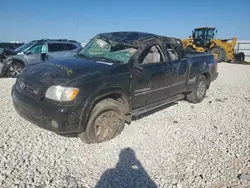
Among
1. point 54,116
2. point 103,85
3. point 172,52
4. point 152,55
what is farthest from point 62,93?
point 172,52

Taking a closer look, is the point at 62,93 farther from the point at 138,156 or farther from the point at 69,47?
the point at 69,47

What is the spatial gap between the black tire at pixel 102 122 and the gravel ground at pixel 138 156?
0.15 meters

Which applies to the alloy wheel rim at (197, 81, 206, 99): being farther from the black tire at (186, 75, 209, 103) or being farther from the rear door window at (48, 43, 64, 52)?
the rear door window at (48, 43, 64, 52)

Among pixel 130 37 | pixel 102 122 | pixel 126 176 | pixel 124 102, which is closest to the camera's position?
pixel 126 176

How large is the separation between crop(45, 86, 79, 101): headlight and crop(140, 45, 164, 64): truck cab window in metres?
1.65

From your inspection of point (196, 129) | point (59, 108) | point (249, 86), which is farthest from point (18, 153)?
point (249, 86)

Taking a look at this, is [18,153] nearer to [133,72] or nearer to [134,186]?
[134,186]

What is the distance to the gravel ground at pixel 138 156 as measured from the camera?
2.80m

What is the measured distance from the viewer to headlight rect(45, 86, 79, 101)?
123 inches

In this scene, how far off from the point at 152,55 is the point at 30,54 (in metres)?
6.84

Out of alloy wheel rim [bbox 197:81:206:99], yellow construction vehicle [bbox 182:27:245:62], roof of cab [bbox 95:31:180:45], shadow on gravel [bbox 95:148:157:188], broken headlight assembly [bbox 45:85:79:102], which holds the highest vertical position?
yellow construction vehicle [bbox 182:27:245:62]

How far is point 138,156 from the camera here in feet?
11.1

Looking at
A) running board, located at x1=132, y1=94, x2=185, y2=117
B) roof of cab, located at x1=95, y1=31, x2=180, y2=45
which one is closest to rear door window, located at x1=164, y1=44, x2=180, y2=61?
roof of cab, located at x1=95, y1=31, x2=180, y2=45

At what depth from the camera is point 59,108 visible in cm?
309
